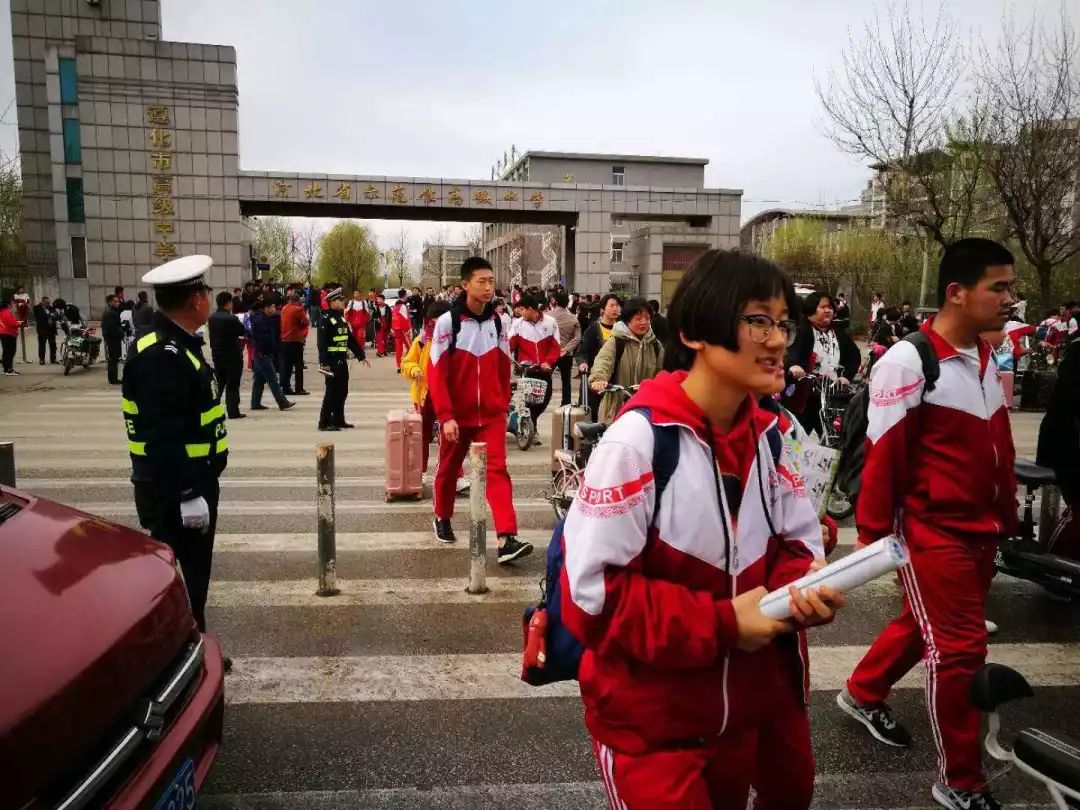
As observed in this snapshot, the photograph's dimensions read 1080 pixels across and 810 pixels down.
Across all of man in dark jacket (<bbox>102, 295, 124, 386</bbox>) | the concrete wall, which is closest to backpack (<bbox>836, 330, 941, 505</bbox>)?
man in dark jacket (<bbox>102, 295, 124, 386</bbox>)

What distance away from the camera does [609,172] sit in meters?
73.4

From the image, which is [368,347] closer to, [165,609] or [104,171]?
[104,171]

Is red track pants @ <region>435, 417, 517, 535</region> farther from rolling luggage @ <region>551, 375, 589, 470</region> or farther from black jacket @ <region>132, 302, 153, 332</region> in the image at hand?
black jacket @ <region>132, 302, 153, 332</region>

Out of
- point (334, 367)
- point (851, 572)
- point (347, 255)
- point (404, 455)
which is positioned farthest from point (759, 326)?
point (347, 255)

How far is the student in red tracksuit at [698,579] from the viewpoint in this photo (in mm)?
1797

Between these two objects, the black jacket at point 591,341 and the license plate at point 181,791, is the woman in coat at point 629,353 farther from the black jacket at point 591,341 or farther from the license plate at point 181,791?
the license plate at point 181,791

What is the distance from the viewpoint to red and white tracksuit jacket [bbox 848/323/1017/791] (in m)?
3.02

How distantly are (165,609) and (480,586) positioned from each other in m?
2.82

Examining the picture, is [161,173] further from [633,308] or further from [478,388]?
[478,388]

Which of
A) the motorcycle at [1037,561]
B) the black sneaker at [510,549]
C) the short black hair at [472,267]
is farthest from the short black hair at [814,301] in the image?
the black sneaker at [510,549]

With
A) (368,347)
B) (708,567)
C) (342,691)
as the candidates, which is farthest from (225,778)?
(368,347)

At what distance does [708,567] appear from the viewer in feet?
6.28

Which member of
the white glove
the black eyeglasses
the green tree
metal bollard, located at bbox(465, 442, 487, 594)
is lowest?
metal bollard, located at bbox(465, 442, 487, 594)

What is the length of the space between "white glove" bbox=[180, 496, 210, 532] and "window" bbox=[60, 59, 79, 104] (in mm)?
39485
